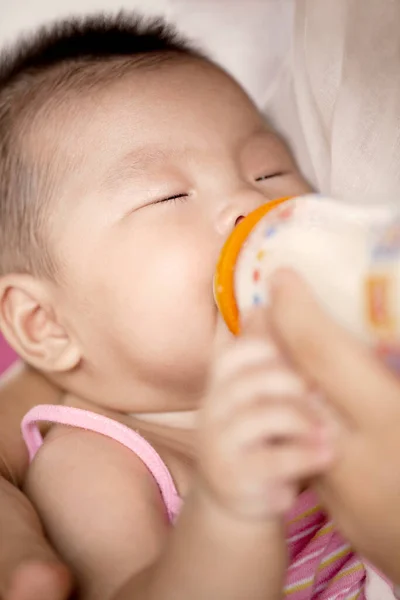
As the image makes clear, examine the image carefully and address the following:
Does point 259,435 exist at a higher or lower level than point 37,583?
higher

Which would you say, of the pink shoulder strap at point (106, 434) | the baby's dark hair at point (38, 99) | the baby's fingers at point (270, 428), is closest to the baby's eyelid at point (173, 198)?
the baby's dark hair at point (38, 99)

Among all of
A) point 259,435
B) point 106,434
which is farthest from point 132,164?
point 259,435

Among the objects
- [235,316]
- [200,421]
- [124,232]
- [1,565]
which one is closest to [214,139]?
[124,232]

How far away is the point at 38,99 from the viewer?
1.00 metres

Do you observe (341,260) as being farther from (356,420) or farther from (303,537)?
(303,537)

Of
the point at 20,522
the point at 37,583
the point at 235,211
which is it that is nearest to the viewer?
the point at 37,583

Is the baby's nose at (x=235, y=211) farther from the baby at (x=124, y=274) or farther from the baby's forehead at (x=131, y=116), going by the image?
the baby's forehead at (x=131, y=116)

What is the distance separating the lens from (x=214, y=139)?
976mm

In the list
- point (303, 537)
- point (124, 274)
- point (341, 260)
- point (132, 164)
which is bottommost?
point (303, 537)

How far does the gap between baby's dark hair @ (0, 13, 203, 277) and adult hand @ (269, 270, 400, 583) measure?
50 centimetres

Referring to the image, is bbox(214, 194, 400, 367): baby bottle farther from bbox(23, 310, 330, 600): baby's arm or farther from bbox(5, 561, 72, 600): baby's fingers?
bbox(5, 561, 72, 600): baby's fingers

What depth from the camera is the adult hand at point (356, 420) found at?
0.52 m

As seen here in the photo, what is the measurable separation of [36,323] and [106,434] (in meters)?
0.19

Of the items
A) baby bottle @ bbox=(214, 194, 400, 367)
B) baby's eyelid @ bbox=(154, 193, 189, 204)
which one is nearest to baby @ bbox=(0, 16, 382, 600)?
baby's eyelid @ bbox=(154, 193, 189, 204)
